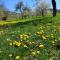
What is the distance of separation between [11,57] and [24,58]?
0.39 metres

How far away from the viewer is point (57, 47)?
8.19 m

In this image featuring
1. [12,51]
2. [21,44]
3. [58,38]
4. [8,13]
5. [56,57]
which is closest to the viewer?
[56,57]

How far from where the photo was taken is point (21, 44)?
8398mm

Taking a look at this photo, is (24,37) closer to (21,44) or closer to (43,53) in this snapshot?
(21,44)

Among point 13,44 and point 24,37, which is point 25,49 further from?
point 24,37

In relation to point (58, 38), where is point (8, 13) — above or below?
below

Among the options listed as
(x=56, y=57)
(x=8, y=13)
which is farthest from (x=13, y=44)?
(x=8, y=13)

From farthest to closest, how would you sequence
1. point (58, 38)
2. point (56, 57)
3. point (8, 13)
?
point (8, 13) → point (58, 38) → point (56, 57)

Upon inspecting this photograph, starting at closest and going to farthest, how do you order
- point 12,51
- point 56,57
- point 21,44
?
point 56,57, point 12,51, point 21,44

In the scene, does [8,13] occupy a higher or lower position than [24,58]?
lower

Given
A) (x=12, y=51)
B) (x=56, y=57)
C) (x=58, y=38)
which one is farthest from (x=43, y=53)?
(x=58, y=38)

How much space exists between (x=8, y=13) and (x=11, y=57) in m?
106

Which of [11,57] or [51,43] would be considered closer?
[11,57]

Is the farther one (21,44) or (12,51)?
(21,44)
